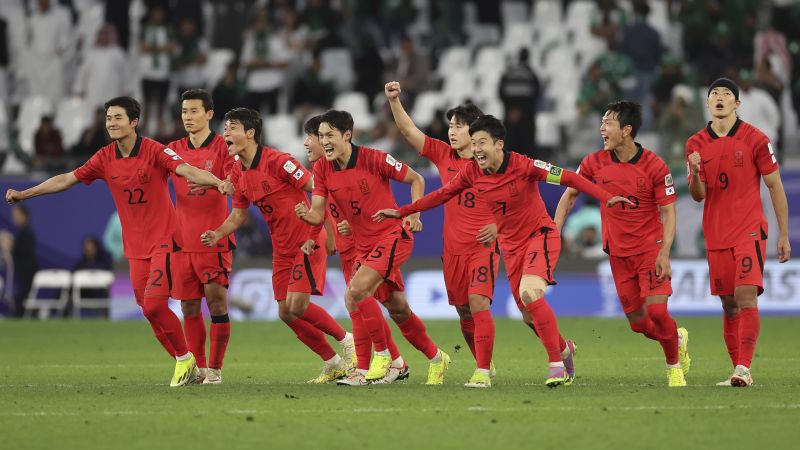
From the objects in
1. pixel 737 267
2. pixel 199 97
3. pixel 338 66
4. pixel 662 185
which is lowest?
pixel 737 267

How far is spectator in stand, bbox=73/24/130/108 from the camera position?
81.7 ft

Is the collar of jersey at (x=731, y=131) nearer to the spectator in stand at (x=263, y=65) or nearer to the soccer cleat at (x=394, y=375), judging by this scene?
the soccer cleat at (x=394, y=375)

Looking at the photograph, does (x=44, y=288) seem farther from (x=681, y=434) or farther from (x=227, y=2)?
(x=681, y=434)

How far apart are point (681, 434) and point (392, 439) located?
1733 millimetres

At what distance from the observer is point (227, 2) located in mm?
27172

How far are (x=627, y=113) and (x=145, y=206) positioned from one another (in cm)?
409

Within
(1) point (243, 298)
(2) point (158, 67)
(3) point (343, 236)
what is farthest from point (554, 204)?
(3) point (343, 236)

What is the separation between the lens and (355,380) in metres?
11.8

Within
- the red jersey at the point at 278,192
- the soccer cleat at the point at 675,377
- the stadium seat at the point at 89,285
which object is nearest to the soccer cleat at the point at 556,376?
the soccer cleat at the point at 675,377

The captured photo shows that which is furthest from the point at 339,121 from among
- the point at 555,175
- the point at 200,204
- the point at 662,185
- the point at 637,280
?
the point at 637,280

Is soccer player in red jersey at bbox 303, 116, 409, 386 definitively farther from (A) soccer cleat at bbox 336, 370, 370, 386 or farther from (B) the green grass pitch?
(B) the green grass pitch

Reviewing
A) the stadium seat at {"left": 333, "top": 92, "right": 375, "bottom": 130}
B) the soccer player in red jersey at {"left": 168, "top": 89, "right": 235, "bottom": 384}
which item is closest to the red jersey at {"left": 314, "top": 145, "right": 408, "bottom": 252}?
the soccer player in red jersey at {"left": 168, "top": 89, "right": 235, "bottom": 384}

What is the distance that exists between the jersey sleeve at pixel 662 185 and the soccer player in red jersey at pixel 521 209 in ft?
2.29

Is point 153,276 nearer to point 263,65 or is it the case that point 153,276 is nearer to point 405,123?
point 405,123
